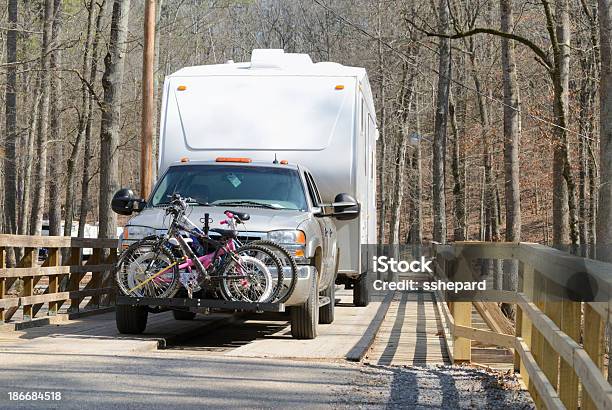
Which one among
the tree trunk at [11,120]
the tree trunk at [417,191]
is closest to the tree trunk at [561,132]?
the tree trunk at [11,120]

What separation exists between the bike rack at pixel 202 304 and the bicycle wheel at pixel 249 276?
8cm

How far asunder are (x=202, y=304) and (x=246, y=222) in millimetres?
1075

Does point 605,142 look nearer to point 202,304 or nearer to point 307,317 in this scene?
point 307,317

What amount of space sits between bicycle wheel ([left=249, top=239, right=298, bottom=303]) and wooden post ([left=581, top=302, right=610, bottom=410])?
20.7 feet

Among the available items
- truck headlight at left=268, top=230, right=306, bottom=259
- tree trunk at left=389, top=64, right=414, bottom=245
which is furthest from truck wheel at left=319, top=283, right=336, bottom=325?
tree trunk at left=389, top=64, right=414, bottom=245

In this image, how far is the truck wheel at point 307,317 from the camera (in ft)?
40.1

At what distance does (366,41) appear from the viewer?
4878 cm

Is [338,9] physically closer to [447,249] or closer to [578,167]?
[578,167]

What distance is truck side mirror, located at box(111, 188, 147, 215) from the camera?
12.6 m

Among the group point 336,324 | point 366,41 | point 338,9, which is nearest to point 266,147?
point 336,324

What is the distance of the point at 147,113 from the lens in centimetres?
2144

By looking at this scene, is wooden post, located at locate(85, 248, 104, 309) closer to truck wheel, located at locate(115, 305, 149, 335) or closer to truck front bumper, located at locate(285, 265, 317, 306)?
truck wheel, located at locate(115, 305, 149, 335)

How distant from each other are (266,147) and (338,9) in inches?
1571

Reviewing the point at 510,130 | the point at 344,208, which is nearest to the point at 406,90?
the point at 510,130
